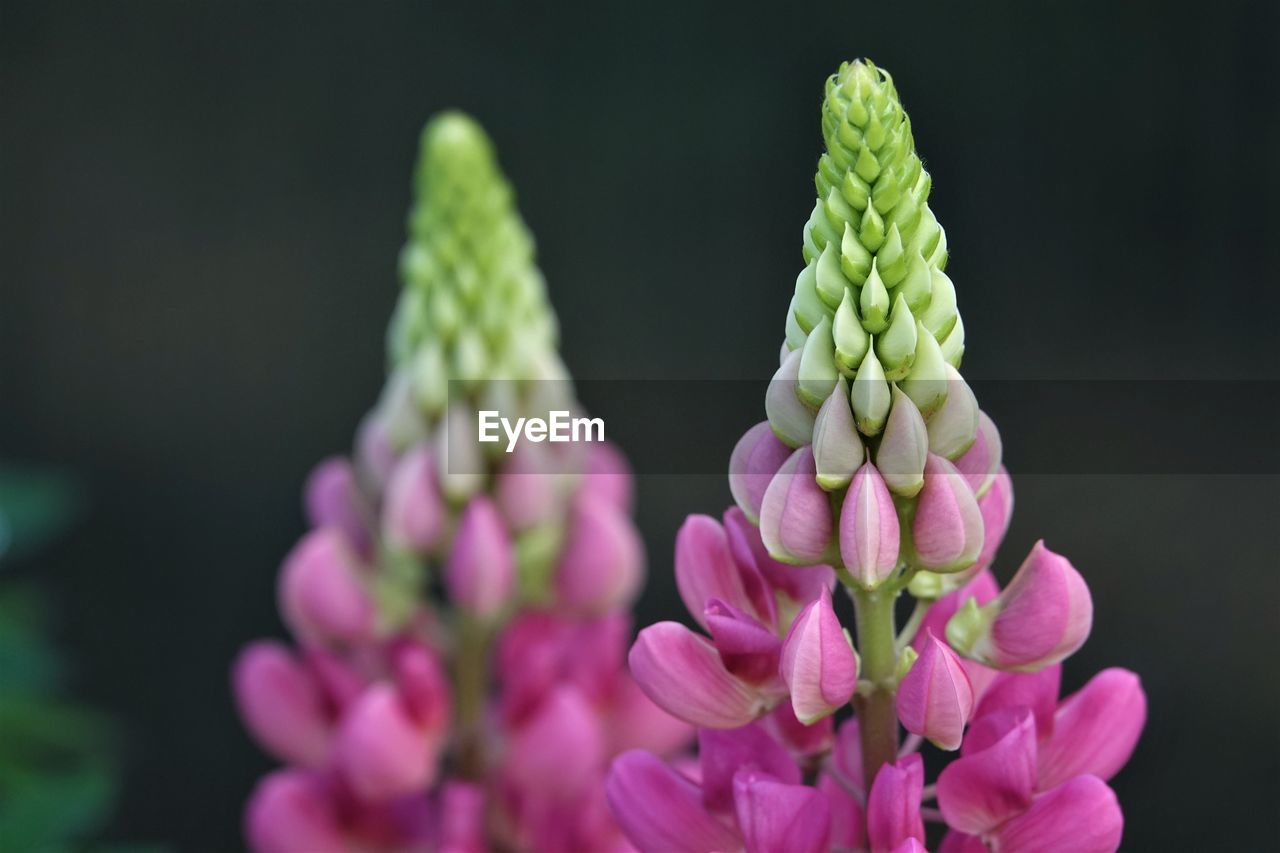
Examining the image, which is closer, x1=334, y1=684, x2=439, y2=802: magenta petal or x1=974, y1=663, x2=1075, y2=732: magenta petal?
x1=974, y1=663, x2=1075, y2=732: magenta petal

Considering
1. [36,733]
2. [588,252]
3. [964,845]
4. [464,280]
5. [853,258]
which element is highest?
[588,252]

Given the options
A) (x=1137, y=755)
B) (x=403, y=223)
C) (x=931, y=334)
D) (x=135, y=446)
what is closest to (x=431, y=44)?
(x=403, y=223)

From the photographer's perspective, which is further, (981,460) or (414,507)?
(414,507)

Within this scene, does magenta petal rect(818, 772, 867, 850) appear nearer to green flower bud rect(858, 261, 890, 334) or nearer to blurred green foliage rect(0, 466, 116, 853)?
green flower bud rect(858, 261, 890, 334)

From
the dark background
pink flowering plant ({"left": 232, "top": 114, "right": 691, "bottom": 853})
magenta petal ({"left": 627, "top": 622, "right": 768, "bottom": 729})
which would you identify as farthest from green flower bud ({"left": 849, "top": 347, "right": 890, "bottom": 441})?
the dark background

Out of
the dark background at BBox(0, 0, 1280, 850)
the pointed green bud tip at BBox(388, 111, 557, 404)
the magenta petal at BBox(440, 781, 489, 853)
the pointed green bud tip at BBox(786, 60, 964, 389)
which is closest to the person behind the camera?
the pointed green bud tip at BBox(786, 60, 964, 389)

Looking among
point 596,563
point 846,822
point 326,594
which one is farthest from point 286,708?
point 846,822

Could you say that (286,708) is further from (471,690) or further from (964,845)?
(964,845)
